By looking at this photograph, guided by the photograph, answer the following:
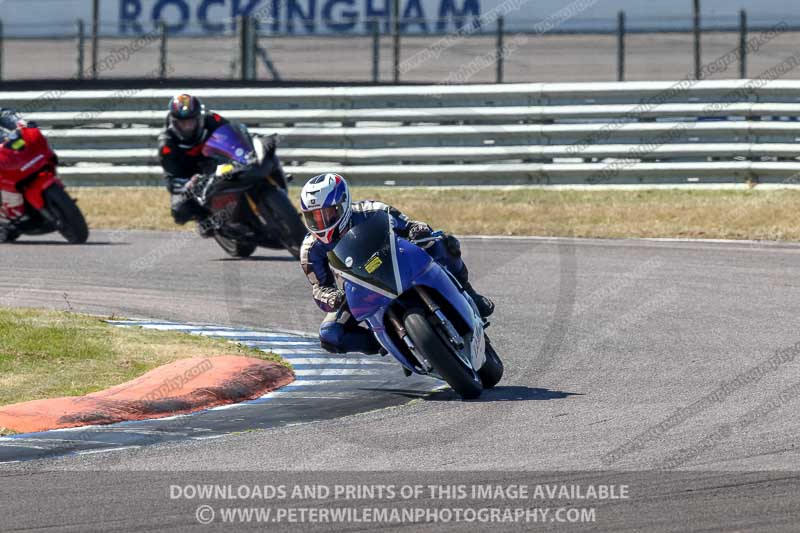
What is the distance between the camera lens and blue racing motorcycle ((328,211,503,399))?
839 centimetres

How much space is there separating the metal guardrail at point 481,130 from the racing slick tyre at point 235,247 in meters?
4.18

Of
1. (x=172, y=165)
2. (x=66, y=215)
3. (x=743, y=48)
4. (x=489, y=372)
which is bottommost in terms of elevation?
(x=66, y=215)

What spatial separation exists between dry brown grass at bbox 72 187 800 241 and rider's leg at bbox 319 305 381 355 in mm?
8543

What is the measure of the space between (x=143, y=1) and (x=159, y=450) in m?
24.3

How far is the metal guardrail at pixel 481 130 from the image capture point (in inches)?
735

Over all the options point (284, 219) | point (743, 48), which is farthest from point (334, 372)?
point (743, 48)

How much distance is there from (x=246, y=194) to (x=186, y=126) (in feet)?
3.39

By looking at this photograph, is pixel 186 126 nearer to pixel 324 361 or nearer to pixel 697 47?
pixel 324 361

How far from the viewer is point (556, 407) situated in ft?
26.6

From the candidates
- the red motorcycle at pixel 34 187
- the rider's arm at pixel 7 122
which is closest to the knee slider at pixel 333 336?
the red motorcycle at pixel 34 187

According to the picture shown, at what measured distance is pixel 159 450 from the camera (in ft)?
23.4

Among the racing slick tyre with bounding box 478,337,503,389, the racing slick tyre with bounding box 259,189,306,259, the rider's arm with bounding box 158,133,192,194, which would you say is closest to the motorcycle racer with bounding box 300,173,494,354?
the racing slick tyre with bounding box 478,337,503,389

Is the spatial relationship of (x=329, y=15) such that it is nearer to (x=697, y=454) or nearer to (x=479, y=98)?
(x=479, y=98)

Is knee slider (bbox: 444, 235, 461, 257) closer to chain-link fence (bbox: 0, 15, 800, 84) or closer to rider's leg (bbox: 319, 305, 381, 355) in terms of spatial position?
rider's leg (bbox: 319, 305, 381, 355)
